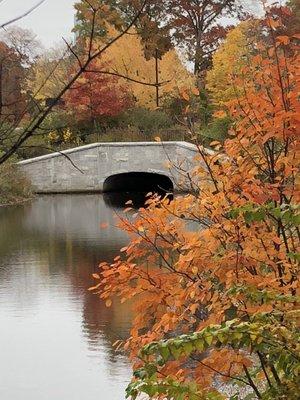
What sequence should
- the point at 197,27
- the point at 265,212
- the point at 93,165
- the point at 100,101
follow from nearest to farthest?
the point at 265,212, the point at 93,165, the point at 100,101, the point at 197,27

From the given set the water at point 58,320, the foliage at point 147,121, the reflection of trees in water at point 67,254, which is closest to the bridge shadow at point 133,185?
the foliage at point 147,121

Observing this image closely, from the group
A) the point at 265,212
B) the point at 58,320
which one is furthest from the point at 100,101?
the point at 265,212

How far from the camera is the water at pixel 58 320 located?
10156 millimetres

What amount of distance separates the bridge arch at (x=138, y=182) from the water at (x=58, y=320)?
1247cm

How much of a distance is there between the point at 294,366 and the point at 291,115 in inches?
62.7

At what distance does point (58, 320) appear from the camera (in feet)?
42.3

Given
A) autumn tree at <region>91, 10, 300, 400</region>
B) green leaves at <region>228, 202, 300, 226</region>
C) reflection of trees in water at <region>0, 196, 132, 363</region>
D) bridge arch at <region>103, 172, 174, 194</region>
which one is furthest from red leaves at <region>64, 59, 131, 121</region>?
green leaves at <region>228, 202, 300, 226</region>

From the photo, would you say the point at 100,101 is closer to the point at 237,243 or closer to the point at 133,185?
the point at 133,185

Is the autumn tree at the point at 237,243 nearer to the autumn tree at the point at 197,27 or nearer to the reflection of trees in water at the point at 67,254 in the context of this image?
the reflection of trees in water at the point at 67,254

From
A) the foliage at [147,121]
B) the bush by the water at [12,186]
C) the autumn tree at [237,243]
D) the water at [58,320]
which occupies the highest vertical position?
the foliage at [147,121]

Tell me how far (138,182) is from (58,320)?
23736 mm

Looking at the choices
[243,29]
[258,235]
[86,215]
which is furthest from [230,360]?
[243,29]

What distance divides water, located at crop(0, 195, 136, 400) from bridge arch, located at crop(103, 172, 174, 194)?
1247 cm

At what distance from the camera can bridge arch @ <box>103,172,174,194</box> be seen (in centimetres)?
3505
